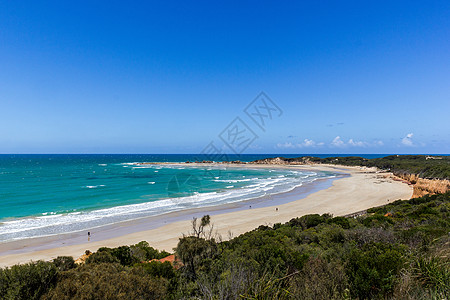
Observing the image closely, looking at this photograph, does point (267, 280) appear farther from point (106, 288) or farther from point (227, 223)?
point (227, 223)

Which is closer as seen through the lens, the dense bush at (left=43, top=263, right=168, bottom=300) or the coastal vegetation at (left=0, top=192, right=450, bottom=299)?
the coastal vegetation at (left=0, top=192, right=450, bottom=299)

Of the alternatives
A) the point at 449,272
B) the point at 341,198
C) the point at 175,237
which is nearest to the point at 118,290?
the point at 449,272

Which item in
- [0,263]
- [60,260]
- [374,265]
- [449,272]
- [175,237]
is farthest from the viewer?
[175,237]

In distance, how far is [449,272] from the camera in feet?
12.5

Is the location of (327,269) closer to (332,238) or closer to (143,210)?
(332,238)

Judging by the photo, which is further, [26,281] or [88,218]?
[88,218]

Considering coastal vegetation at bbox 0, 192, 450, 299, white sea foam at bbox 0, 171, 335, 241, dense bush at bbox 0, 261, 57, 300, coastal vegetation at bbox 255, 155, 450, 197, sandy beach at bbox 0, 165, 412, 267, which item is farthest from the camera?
coastal vegetation at bbox 255, 155, 450, 197

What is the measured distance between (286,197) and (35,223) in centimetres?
2958

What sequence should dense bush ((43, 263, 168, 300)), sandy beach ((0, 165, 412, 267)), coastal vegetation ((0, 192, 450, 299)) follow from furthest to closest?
1. sandy beach ((0, 165, 412, 267))
2. dense bush ((43, 263, 168, 300))
3. coastal vegetation ((0, 192, 450, 299))

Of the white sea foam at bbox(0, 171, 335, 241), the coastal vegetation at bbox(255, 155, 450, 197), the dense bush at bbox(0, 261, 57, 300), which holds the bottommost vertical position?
the white sea foam at bbox(0, 171, 335, 241)

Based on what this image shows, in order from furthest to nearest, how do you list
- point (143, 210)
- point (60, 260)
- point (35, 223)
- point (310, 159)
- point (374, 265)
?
1. point (310, 159)
2. point (143, 210)
3. point (35, 223)
4. point (60, 260)
5. point (374, 265)

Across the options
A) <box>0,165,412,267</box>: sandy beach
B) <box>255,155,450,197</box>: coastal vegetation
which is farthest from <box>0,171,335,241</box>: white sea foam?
<box>255,155,450,197</box>: coastal vegetation

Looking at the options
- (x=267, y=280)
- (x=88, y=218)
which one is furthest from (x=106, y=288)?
(x=88, y=218)

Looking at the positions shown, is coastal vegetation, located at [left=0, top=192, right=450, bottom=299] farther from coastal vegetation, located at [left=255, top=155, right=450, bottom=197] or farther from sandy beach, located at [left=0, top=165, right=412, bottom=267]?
coastal vegetation, located at [left=255, top=155, right=450, bottom=197]
